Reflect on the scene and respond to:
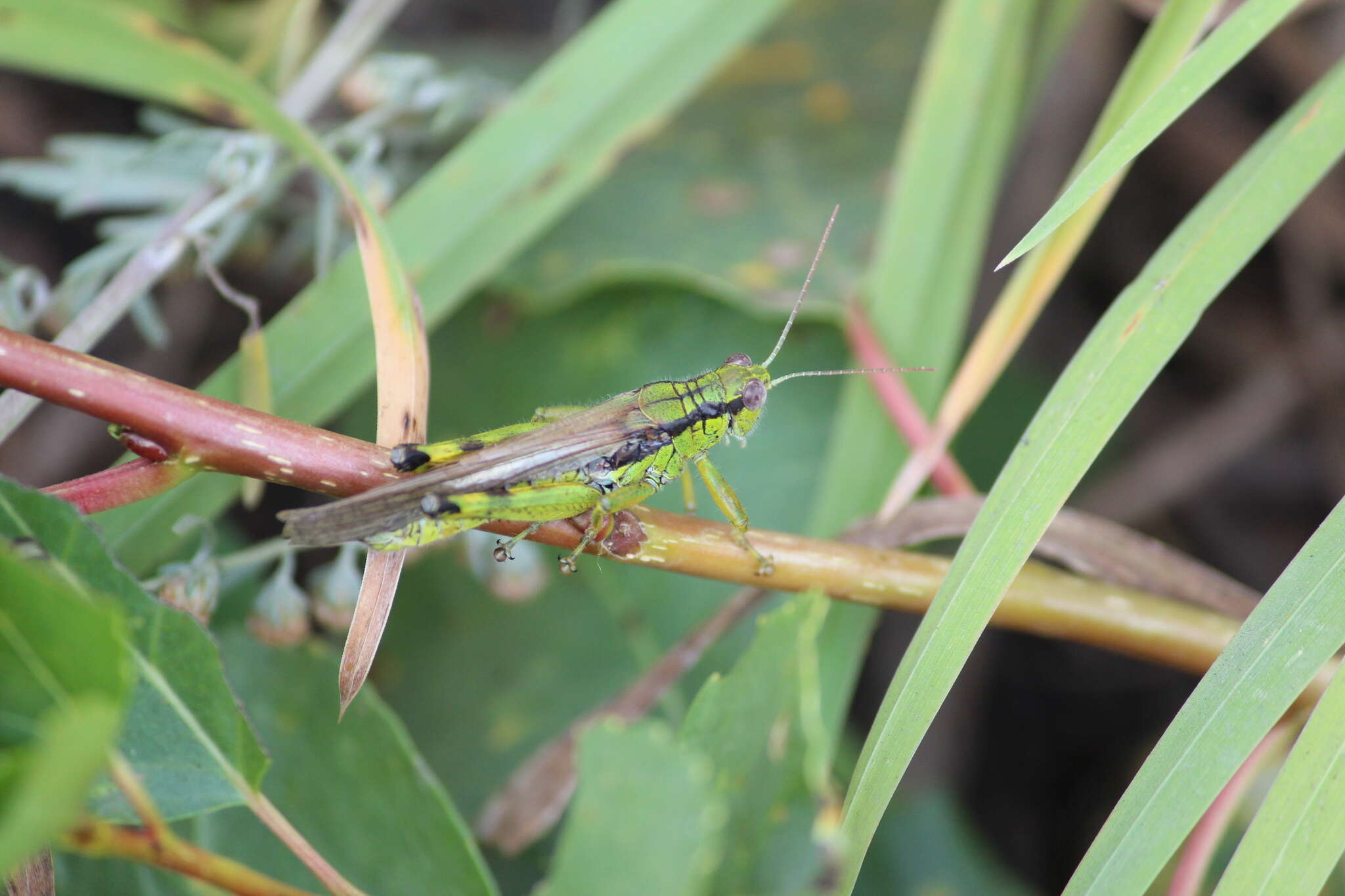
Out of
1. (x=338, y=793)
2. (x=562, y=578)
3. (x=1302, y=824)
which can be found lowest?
(x=338, y=793)

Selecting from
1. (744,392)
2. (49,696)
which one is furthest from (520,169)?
(49,696)

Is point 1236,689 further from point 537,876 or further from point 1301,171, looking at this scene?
point 537,876

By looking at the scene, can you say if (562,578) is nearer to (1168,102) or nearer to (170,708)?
(170,708)

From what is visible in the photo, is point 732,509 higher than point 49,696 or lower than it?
higher

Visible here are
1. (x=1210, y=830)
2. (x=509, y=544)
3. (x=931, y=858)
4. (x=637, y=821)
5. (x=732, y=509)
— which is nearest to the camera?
(x=637, y=821)

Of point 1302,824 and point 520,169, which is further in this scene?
point 520,169

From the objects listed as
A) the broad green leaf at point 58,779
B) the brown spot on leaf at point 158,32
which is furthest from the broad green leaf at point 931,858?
the brown spot on leaf at point 158,32

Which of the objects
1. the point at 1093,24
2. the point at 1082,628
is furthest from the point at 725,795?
the point at 1093,24
